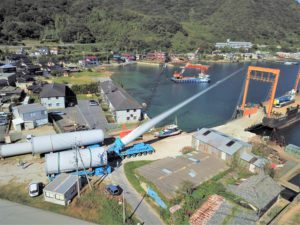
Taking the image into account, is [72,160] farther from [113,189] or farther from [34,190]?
[113,189]

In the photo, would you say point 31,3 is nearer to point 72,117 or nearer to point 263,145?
point 72,117

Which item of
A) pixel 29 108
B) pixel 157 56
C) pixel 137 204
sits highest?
pixel 157 56

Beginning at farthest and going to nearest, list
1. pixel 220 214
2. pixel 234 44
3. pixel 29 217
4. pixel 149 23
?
pixel 149 23
pixel 234 44
pixel 29 217
pixel 220 214

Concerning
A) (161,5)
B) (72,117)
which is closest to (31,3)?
(161,5)

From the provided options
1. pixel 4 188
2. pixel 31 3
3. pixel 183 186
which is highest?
pixel 31 3

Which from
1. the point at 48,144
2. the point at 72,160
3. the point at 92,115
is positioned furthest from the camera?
the point at 92,115

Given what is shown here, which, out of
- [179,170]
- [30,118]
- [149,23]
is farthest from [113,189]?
[149,23]

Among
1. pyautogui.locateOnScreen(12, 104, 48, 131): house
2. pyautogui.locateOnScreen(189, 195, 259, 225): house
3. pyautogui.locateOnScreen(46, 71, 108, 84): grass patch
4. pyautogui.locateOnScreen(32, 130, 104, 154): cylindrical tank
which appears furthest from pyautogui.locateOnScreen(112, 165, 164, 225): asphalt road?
pyautogui.locateOnScreen(46, 71, 108, 84): grass patch

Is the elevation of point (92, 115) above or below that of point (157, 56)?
below
